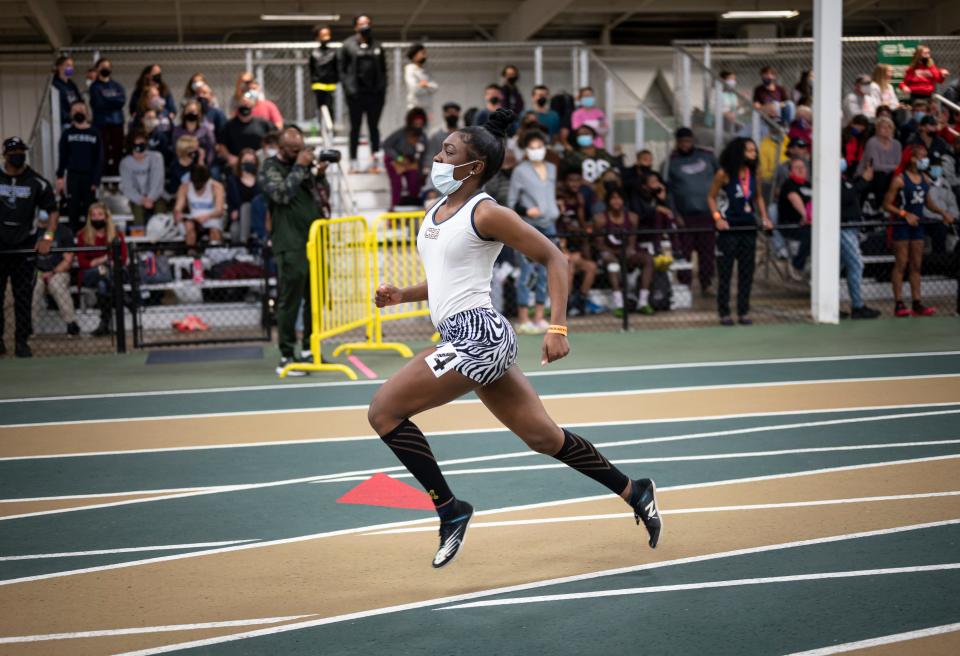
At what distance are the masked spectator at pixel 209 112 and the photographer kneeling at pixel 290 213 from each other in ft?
20.2

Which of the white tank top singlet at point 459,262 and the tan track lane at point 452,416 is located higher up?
the white tank top singlet at point 459,262

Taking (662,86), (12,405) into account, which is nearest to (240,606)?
(12,405)

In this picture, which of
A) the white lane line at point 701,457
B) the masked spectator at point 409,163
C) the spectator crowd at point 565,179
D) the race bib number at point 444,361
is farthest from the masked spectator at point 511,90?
the race bib number at point 444,361

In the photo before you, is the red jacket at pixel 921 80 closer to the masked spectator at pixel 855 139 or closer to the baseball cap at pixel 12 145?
the masked spectator at pixel 855 139

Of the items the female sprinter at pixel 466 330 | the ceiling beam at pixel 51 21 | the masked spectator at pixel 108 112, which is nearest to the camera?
the female sprinter at pixel 466 330

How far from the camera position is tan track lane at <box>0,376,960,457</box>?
832cm

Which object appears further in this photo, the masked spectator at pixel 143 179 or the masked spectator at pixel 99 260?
the masked spectator at pixel 143 179

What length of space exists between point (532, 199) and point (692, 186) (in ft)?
11.0

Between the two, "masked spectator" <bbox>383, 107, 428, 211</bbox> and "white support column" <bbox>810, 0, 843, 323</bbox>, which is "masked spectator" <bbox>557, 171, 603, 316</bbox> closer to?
"masked spectator" <bbox>383, 107, 428, 211</bbox>

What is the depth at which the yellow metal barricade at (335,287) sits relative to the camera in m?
10.9

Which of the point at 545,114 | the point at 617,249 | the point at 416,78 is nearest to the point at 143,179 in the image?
the point at 416,78

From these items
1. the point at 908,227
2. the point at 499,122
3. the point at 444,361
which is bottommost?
the point at 444,361

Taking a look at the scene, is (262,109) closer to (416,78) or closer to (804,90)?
(416,78)

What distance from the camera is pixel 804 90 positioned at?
1909 centimetres
